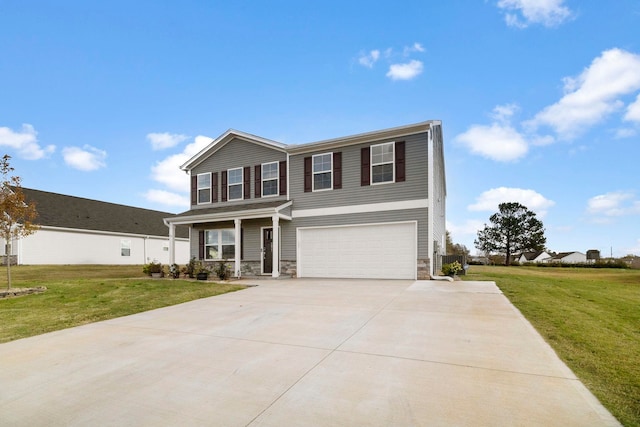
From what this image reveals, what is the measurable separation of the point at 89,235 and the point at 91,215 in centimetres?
204

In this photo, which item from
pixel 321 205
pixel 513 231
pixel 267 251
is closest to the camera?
pixel 321 205

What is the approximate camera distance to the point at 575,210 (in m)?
21.0

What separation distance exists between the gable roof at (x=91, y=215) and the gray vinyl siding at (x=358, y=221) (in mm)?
18779

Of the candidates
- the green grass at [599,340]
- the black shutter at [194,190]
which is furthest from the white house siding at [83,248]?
the green grass at [599,340]

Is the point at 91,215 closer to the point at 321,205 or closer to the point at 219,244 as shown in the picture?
the point at 219,244

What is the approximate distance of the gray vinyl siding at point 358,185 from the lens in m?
12.9

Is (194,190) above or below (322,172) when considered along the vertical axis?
below

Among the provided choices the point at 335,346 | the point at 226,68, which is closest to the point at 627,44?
the point at 335,346

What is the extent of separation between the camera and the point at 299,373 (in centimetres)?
373

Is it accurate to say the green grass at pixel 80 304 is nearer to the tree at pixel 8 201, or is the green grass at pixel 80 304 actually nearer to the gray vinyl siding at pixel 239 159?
the tree at pixel 8 201

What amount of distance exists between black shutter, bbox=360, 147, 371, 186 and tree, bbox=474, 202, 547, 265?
36.9 m

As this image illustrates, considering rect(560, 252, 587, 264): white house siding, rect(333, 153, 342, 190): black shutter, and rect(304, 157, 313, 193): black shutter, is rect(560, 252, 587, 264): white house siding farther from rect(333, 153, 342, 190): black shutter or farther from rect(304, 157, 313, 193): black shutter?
rect(304, 157, 313, 193): black shutter

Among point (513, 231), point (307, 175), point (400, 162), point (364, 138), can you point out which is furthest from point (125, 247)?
point (513, 231)

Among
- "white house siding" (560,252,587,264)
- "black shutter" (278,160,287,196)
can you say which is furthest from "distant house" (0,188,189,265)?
"white house siding" (560,252,587,264)
